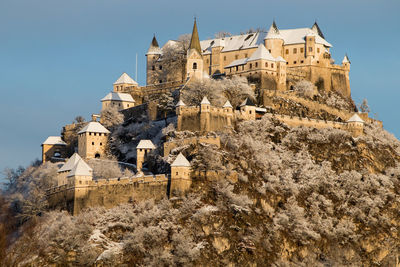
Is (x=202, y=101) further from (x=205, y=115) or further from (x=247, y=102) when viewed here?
(x=247, y=102)

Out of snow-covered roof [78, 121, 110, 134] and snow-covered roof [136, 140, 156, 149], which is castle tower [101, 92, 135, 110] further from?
snow-covered roof [136, 140, 156, 149]

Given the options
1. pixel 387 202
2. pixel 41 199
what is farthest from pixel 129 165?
pixel 387 202

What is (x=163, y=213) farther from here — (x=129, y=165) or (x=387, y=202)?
(x=387, y=202)

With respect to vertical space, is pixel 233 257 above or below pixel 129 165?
below

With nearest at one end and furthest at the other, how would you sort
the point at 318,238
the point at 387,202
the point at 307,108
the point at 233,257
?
the point at 233,257 < the point at 318,238 < the point at 387,202 < the point at 307,108

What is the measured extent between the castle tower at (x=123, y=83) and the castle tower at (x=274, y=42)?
54.0ft

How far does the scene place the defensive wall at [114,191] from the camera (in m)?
85.2

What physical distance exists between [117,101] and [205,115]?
2030 centimetres

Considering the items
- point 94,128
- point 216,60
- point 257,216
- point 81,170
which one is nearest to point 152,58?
point 216,60

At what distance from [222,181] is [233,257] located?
790 cm

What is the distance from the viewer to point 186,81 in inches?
4215

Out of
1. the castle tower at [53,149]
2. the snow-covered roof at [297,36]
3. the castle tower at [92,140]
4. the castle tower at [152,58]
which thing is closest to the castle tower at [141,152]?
the castle tower at [92,140]

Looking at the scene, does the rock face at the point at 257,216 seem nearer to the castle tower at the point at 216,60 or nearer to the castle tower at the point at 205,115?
the castle tower at the point at 205,115

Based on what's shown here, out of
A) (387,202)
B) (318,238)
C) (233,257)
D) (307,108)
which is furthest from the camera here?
(307,108)
